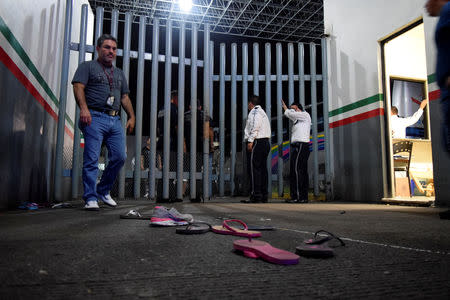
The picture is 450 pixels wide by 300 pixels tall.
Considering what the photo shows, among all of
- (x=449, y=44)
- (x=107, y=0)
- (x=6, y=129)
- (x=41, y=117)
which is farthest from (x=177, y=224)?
(x=107, y=0)

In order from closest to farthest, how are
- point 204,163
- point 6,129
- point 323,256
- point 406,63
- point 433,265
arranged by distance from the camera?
point 433,265, point 323,256, point 6,129, point 204,163, point 406,63

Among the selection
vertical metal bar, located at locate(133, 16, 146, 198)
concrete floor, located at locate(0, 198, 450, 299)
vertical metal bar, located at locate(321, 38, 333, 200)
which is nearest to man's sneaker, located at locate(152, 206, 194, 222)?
concrete floor, located at locate(0, 198, 450, 299)

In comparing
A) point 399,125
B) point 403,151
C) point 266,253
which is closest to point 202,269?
point 266,253

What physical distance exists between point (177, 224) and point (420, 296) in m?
1.46

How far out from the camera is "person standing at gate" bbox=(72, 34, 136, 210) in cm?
313

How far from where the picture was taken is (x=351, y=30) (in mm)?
5707

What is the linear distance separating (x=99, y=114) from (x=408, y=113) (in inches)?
205

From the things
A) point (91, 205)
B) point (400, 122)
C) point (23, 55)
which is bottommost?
point (91, 205)

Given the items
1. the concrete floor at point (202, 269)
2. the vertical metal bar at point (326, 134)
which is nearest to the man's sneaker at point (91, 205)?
the concrete floor at point (202, 269)

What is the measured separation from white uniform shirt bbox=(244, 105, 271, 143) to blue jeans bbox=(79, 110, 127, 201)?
7.04 ft

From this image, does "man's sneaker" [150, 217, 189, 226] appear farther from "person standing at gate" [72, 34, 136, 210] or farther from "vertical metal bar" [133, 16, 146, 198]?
"vertical metal bar" [133, 16, 146, 198]

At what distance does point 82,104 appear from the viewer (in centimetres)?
306

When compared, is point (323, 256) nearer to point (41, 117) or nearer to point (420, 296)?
point (420, 296)

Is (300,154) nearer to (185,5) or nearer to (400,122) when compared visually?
(400,122)
